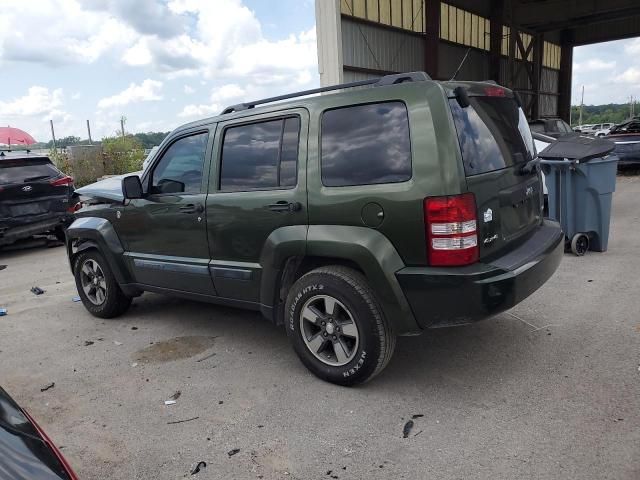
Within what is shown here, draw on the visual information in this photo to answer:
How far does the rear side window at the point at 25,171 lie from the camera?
8.73 m

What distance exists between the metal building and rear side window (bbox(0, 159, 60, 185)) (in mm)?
6268

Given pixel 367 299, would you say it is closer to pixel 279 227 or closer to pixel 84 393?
pixel 279 227

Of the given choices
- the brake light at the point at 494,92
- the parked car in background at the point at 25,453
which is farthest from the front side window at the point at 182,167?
the parked car in background at the point at 25,453

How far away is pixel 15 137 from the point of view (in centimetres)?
1593

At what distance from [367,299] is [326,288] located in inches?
11.7

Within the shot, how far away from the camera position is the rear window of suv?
3.10m

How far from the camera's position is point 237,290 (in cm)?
398

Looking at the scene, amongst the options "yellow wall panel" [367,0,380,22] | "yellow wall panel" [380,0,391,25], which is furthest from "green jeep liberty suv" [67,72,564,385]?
"yellow wall panel" [380,0,391,25]

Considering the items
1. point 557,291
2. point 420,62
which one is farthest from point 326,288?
point 420,62

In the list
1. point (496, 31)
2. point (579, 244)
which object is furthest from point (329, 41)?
point (496, 31)

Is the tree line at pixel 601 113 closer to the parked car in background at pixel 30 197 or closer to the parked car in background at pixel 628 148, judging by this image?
the parked car in background at pixel 628 148

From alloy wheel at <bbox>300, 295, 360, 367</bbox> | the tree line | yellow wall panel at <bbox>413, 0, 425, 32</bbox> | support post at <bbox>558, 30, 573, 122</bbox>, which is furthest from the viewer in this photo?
the tree line

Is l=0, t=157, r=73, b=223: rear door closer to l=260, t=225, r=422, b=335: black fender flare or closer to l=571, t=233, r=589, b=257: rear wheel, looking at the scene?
l=260, t=225, r=422, b=335: black fender flare

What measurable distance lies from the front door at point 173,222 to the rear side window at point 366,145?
122 centimetres
